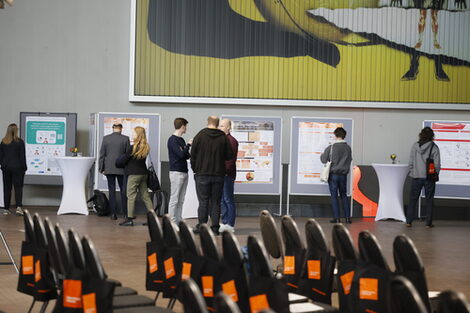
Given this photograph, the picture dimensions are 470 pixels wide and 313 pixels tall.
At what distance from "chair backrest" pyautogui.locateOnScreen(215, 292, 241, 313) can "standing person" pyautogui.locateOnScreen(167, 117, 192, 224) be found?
23.2 feet

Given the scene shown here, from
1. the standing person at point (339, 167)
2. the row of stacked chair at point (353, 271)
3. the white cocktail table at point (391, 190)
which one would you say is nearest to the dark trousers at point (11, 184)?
the standing person at point (339, 167)

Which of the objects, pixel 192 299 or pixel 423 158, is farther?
pixel 423 158

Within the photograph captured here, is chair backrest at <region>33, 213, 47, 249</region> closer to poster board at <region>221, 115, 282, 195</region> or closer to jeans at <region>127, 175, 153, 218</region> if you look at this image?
jeans at <region>127, 175, 153, 218</region>

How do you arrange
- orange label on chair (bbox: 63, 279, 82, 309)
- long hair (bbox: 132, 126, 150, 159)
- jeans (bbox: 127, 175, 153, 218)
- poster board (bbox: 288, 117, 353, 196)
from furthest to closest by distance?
poster board (bbox: 288, 117, 353, 196), jeans (bbox: 127, 175, 153, 218), long hair (bbox: 132, 126, 150, 159), orange label on chair (bbox: 63, 279, 82, 309)

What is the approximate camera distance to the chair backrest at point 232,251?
3.66m

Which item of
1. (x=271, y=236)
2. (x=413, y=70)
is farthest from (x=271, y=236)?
(x=413, y=70)

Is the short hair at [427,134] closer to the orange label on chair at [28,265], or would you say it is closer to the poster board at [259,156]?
the poster board at [259,156]

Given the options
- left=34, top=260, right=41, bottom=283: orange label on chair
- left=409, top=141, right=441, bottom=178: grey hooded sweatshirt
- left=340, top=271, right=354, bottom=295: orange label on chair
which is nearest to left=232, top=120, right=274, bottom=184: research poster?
left=409, top=141, right=441, bottom=178: grey hooded sweatshirt

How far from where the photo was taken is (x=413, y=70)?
13461mm

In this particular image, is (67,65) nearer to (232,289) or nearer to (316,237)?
(316,237)

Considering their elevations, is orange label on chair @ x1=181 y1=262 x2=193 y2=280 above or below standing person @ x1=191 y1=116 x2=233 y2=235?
below

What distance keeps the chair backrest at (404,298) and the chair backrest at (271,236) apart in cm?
213

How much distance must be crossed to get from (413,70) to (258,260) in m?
10.5

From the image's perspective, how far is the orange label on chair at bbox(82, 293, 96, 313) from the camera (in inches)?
→ 136
